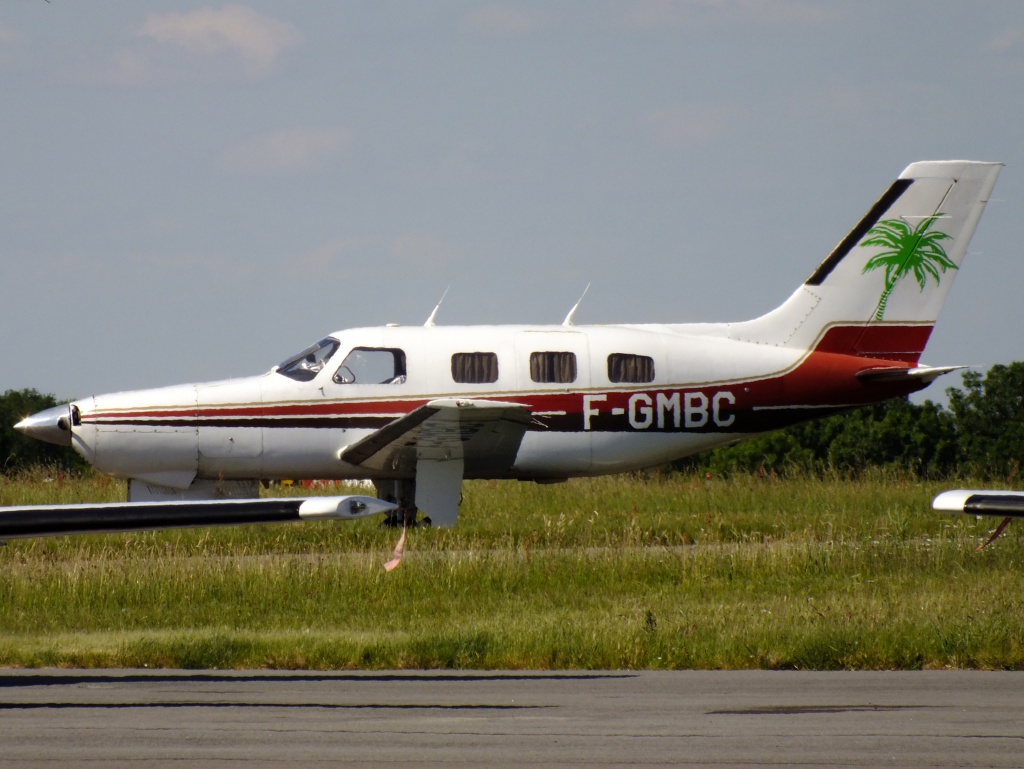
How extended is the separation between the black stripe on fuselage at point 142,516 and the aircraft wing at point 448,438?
27.2ft

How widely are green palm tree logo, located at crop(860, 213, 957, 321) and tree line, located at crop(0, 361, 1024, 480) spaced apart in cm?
2059

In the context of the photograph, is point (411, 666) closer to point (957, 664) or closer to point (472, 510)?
point (957, 664)

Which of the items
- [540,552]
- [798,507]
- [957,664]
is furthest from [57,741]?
[798,507]

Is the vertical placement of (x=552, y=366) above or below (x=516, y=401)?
above

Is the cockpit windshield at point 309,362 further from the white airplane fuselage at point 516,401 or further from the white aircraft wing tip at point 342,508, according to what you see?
the white aircraft wing tip at point 342,508

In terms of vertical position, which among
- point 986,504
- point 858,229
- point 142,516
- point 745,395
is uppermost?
point 858,229

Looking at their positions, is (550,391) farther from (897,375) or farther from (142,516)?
(142,516)

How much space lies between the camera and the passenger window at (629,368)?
59.9 feet

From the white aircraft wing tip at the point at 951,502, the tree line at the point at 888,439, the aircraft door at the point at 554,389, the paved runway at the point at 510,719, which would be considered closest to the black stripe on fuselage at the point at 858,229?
the aircraft door at the point at 554,389

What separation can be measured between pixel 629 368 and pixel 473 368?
6.90ft

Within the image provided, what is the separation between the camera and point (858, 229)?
19.8m

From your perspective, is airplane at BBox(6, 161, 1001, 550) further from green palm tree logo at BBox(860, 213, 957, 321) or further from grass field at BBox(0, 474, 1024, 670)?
grass field at BBox(0, 474, 1024, 670)

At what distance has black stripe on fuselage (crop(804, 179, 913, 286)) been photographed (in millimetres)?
19703

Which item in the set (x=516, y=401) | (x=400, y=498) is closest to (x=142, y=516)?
(x=516, y=401)
